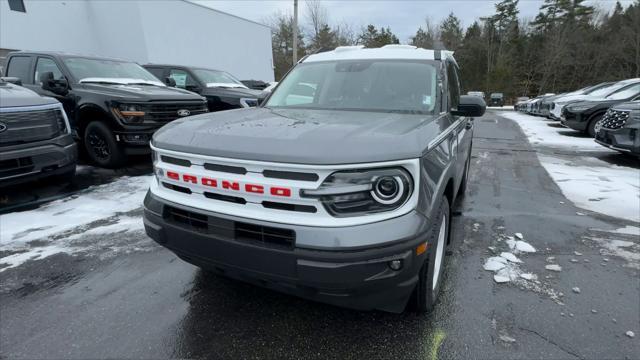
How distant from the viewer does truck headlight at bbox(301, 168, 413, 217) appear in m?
1.83

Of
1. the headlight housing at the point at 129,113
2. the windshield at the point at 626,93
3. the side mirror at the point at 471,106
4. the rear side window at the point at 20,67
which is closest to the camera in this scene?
the side mirror at the point at 471,106

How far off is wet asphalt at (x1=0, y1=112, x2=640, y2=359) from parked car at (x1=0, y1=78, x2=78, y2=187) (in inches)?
68.4

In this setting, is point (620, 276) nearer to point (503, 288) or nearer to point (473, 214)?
point (503, 288)

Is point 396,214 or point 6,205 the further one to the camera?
point 6,205

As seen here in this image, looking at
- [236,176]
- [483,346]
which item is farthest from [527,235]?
[236,176]

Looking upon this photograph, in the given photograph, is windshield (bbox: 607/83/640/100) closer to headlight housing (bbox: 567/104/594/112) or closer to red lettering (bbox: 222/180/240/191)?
headlight housing (bbox: 567/104/594/112)

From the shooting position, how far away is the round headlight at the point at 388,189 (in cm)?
185

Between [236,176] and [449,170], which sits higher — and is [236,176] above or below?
above

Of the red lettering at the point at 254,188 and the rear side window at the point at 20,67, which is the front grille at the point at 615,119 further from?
the rear side window at the point at 20,67

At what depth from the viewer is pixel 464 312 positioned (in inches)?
100

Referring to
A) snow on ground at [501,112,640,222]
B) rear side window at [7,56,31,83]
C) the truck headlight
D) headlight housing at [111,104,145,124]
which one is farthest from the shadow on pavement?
rear side window at [7,56,31,83]

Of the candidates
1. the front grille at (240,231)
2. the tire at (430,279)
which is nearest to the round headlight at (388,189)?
the tire at (430,279)

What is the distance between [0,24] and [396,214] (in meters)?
21.3

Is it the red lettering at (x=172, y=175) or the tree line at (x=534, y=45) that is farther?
the tree line at (x=534, y=45)
